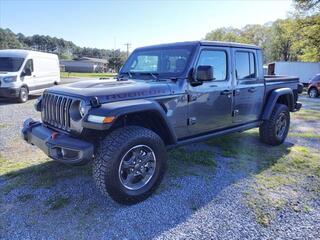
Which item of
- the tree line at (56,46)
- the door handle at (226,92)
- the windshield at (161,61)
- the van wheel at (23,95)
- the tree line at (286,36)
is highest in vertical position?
the tree line at (56,46)

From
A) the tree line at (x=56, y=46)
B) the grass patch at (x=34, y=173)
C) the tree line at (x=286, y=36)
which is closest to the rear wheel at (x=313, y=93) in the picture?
the tree line at (x=286, y=36)

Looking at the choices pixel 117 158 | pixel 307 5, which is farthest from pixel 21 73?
pixel 307 5

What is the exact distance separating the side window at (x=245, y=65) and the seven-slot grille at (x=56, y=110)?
2827 millimetres

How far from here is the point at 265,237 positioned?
3010mm

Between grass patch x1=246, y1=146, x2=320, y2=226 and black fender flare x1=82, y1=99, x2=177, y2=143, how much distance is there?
59.4 inches

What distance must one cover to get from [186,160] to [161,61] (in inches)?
68.1

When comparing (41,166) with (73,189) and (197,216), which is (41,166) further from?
(197,216)

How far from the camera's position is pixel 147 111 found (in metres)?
3.64

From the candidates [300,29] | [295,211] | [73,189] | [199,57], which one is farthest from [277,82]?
[300,29]

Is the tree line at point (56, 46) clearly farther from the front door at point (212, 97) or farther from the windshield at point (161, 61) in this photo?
the front door at point (212, 97)

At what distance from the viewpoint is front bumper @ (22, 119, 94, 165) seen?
3258mm

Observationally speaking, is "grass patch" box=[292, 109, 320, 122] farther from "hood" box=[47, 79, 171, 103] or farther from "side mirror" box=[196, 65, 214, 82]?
"hood" box=[47, 79, 171, 103]

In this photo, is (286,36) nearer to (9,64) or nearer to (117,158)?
(9,64)

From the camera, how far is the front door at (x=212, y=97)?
4281mm
